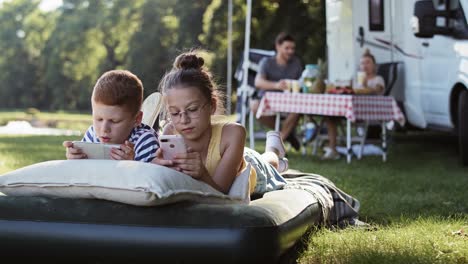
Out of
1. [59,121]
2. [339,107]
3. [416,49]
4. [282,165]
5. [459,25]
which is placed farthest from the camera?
[59,121]

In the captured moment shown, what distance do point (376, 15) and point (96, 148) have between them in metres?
8.50

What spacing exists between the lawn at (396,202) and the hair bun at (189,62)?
1.07 meters

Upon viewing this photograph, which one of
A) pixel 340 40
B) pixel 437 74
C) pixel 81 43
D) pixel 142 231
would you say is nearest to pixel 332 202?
pixel 142 231

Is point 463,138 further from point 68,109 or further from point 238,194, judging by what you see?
point 68,109

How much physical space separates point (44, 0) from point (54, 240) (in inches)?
2543

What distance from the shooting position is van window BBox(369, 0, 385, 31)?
11.7 metres

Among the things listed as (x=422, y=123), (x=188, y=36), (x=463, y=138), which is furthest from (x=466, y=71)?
(x=188, y=36)

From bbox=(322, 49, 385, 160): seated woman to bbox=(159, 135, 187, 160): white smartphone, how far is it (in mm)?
6233

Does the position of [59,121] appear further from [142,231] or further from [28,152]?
[142,231]

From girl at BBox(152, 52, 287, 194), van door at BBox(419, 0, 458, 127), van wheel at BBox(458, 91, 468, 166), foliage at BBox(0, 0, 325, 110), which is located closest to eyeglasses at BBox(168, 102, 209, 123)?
girl at BBox(152, 52, 287, 194)

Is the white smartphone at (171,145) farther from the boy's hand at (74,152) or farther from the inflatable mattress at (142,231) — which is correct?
the boy's hand at (74,152)

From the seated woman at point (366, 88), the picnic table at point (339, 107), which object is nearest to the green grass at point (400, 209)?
the seated woman at point (366, 88)

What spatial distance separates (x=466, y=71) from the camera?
8.55 m

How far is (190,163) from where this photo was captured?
372cm
